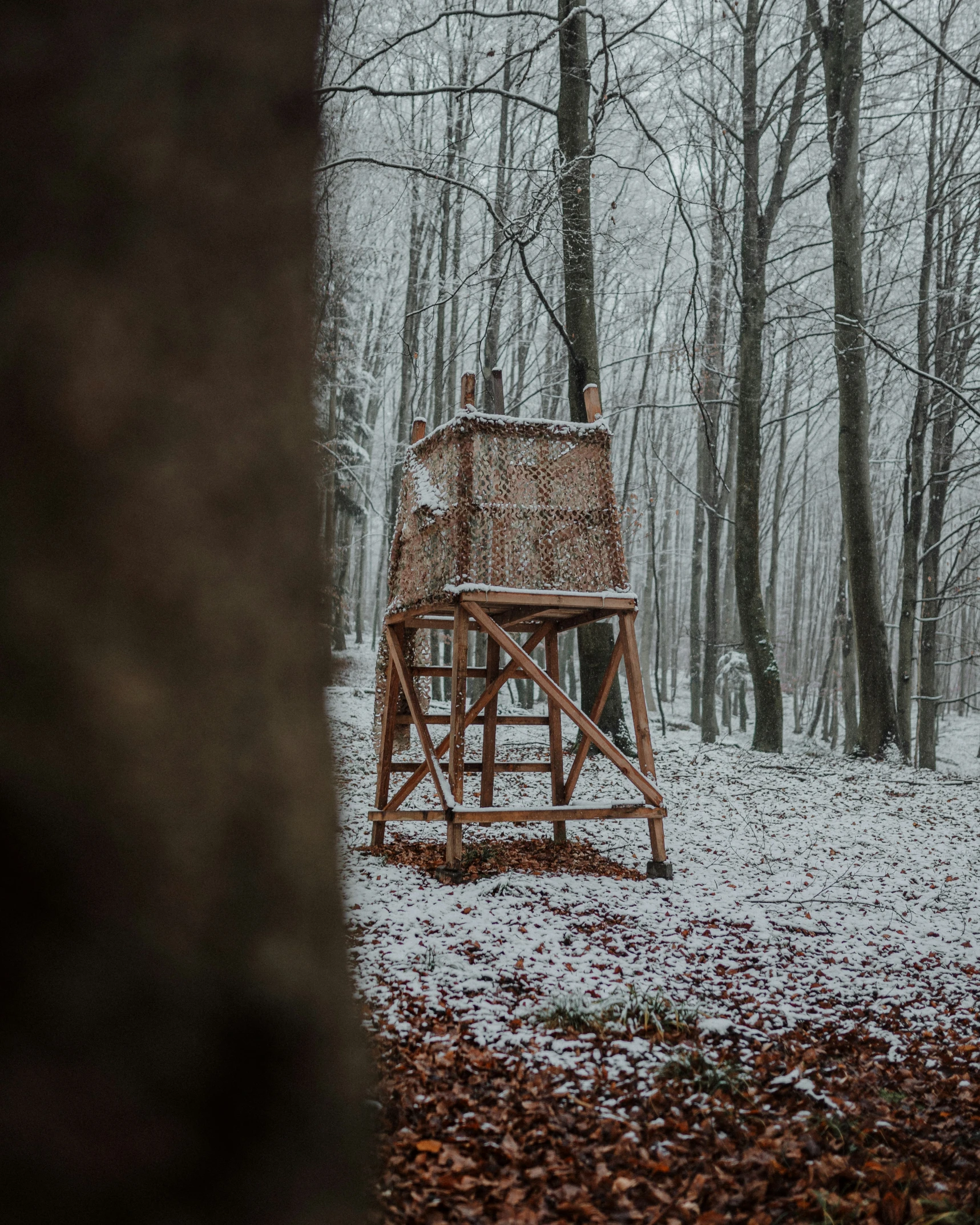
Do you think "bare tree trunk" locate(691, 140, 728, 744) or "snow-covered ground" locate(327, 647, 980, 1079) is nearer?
"snow-covered ground" locate(327, 647, 980, 1079)

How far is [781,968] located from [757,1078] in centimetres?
116

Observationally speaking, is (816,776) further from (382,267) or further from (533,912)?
(382,267)

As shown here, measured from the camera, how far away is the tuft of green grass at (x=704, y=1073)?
2.41m

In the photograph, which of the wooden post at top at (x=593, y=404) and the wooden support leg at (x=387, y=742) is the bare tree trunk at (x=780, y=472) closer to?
the wooden post at top at (x=593, y=404)

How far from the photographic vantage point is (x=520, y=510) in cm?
497

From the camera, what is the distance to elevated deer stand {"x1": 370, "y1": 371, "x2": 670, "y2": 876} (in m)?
4.82

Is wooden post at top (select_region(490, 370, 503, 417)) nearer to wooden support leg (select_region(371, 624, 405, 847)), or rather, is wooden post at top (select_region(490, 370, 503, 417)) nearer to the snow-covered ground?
wooden support leg (select_region(371, 624, 405, 847))

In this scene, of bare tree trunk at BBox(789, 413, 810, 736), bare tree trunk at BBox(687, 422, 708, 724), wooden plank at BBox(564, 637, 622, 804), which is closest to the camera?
wooden plank at BBox(564, 637, 622, 804)

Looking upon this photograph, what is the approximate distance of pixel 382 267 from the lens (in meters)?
21.4

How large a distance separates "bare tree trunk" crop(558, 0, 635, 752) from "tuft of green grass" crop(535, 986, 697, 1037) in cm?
576

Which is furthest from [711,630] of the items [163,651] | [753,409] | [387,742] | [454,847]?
[163,651]

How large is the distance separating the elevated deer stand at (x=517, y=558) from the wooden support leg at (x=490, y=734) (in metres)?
0.58

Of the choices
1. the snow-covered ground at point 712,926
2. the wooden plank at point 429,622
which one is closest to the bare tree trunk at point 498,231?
the wooden plank at point 429,622

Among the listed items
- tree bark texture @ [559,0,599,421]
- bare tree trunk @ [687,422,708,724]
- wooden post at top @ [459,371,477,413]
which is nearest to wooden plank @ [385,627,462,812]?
wooden post at top @ [459,371,477,413]
